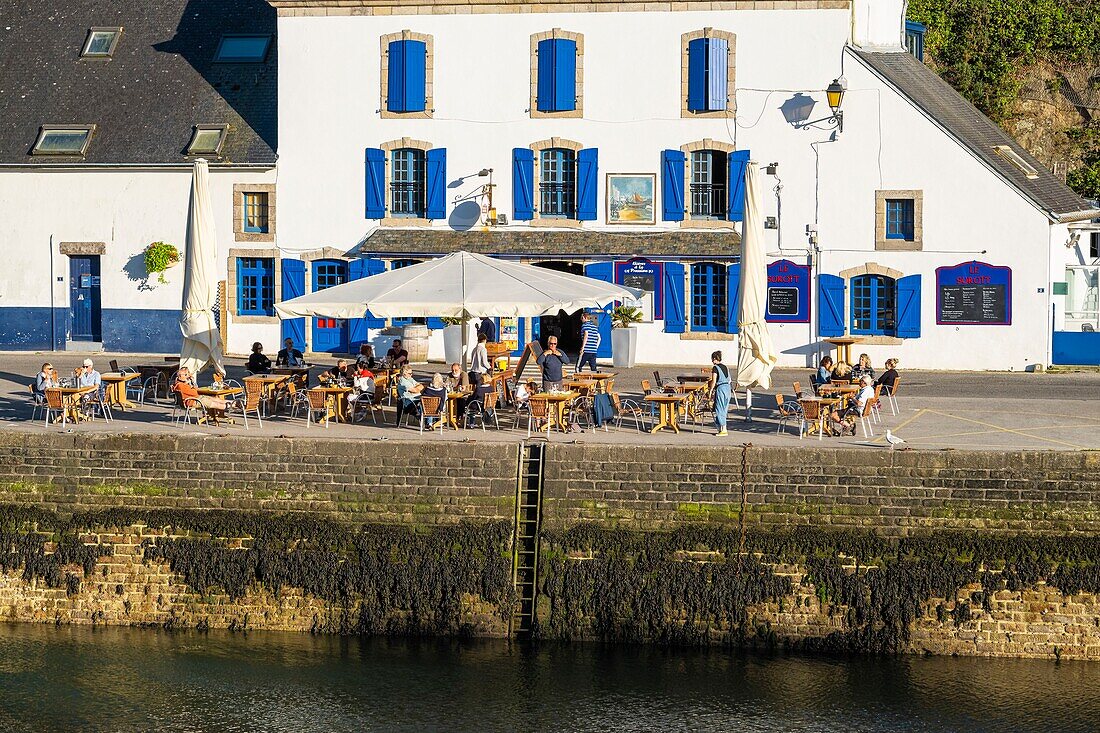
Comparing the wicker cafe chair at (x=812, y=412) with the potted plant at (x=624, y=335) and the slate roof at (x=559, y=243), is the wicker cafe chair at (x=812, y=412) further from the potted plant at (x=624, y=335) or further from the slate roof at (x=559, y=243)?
the slate roof at (x=559, y=243)

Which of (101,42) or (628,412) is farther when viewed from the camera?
(101,42)

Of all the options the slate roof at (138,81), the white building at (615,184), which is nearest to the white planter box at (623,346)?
the white building at (615,184)

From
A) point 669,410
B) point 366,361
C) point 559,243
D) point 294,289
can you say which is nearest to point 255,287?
point 294,289

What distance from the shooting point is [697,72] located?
2717 centimetres

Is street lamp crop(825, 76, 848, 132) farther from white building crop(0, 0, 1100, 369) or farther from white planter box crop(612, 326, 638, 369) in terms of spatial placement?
white planter box crop(612, 326, 638, 369)

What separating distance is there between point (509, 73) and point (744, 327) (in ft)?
32.2

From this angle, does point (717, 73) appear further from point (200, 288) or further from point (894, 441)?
point (894, 441)

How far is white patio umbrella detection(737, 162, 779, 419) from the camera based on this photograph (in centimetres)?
1972

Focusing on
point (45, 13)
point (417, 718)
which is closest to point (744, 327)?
point (417, 718)

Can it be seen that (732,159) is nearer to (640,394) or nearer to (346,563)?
(640,394)

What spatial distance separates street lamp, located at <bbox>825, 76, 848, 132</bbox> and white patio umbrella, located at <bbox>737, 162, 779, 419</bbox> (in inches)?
277

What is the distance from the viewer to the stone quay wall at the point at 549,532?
51.9 feet

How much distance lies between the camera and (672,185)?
90.1 feet

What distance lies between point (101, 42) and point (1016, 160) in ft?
60.8
